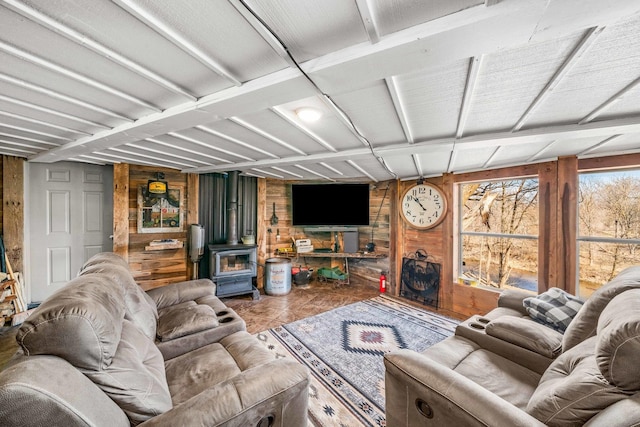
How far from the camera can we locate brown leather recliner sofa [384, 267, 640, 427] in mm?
795

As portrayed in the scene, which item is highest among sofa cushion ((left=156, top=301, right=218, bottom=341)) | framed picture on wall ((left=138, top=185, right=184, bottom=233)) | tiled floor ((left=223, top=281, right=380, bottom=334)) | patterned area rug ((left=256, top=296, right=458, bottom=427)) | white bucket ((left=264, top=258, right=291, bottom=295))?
framed picture on wall ((left=138, top=185, right=184, bottom=233))

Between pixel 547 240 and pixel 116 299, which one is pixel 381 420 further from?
pixel 547 240

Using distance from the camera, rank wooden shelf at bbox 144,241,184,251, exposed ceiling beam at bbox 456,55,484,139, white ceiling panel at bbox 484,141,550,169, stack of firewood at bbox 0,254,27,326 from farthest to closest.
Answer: wooden shelf at bbox 144,241,184,251 < stack of firewood at bbox 0,254,27,326 < white ceiling panel at bbox 484,141,550,169 < exposed ceiling beam at bbox 456,55,484,139

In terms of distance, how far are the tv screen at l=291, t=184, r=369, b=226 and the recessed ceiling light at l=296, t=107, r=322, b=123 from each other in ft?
9.29

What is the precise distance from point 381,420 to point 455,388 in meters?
0.92

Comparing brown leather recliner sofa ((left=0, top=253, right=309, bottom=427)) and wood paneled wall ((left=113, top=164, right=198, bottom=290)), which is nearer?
brown leather recliner sofa ((left=0, top=253, right=309, bottom=427))

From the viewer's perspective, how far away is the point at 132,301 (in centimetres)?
175

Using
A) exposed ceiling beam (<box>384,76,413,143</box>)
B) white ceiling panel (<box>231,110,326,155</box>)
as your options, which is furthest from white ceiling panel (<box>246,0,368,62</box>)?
white ceiling panel (<box>231,110,326,155</box>)

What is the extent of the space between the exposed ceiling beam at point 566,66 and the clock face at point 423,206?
2179 millimetres

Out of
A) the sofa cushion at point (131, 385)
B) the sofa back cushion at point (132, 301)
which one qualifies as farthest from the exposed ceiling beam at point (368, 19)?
the sofa back cushion at point (132, 301)

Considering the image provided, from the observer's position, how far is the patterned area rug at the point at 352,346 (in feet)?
5.74

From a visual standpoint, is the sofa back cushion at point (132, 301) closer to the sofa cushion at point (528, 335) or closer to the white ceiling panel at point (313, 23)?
the white ceiling panel at point (313, 23)

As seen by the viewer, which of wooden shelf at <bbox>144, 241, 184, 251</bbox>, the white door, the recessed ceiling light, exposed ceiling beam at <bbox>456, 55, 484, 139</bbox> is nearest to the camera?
exposed ceiling beam at <bbox>456, 55, 484, 139</bbox>

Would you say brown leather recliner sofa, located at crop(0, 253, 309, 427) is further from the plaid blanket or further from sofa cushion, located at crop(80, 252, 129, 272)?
the plaid blanket
